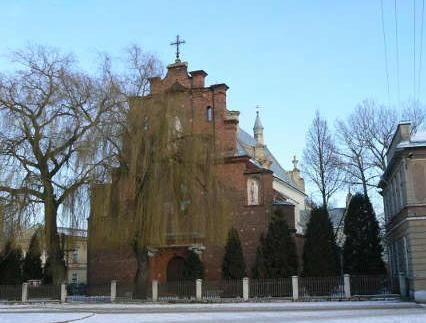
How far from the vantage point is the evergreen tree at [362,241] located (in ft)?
103

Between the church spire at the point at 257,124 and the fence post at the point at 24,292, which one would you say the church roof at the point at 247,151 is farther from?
the fence post at the point at 24,292

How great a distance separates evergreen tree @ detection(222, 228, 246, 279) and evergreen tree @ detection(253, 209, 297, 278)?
1122 mm

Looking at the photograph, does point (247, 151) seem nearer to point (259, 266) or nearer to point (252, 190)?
point (252, 190)

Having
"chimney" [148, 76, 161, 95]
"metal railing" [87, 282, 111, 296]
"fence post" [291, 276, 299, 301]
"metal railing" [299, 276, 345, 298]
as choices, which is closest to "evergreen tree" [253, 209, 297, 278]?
"metal railing" [299, 276, 345, 298]

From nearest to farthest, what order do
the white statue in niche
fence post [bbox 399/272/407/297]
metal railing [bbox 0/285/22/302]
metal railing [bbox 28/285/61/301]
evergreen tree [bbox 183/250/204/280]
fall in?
1. fence post [bbox 399/272/407/297]
2. metal railing [bbox 28/285/61/301]
3. metal railing [bbox 0/285/22/302]
4. evergreen tree [bbox 183/250/204/280]
5. the white statue in niche

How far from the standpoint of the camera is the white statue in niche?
36.8m

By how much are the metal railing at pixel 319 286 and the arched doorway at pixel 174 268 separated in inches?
375

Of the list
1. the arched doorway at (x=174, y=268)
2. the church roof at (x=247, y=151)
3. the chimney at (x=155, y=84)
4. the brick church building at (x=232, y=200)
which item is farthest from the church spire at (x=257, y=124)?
the chimney at (x=155, y=84)

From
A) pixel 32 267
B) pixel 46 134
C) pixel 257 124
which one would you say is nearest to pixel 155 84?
pixel 46 134

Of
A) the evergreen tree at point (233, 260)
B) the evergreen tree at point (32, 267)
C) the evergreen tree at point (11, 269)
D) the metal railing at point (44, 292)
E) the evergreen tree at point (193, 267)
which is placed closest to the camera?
the metal railing at point (44, 292)

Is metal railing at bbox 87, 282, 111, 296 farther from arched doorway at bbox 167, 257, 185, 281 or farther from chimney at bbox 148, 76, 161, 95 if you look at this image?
Answer: chimney at bbox 148, 76, 161, 95

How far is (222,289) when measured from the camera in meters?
32.0

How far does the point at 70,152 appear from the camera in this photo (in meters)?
28.0

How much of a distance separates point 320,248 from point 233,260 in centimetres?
544
